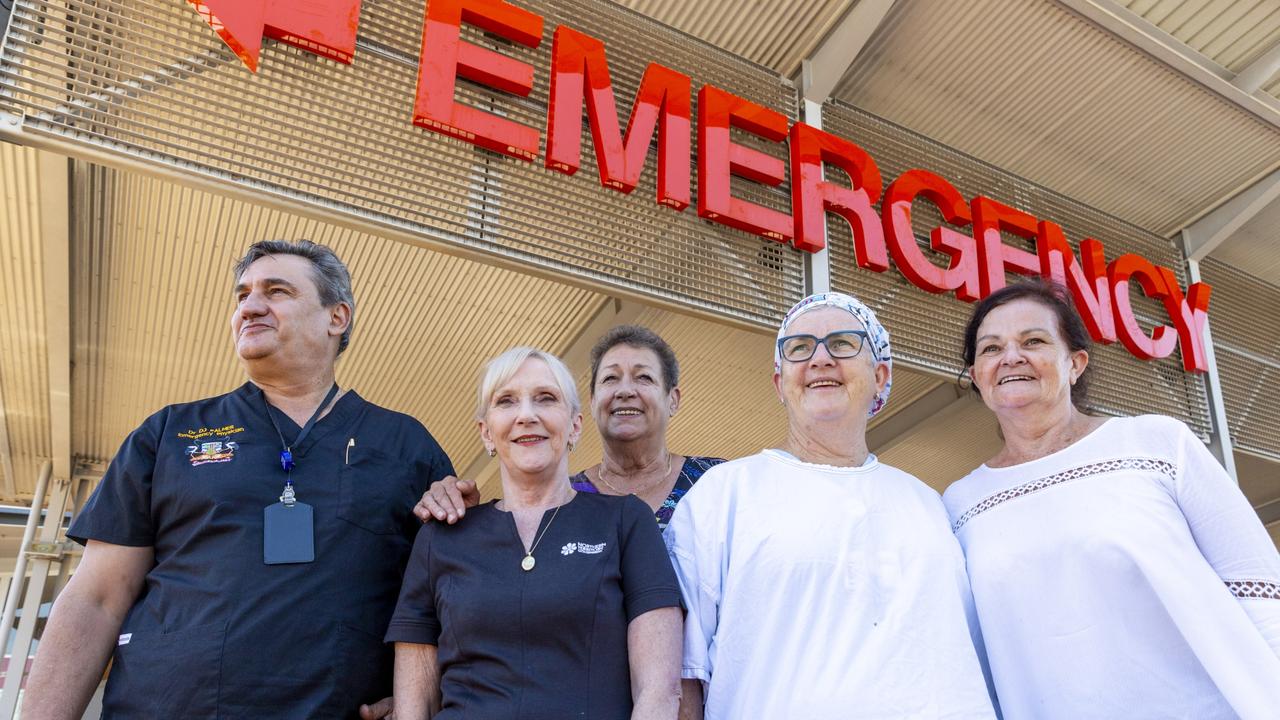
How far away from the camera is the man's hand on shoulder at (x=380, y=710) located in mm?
1860

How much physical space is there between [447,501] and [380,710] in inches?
19.5

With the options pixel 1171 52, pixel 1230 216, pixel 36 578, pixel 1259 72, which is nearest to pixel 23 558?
pixel 36 578

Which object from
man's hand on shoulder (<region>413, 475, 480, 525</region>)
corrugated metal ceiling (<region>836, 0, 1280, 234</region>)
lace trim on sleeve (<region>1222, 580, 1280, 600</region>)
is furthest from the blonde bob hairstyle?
corrugated metal ceiling (<region>836, 0, 1280, 234</region>)

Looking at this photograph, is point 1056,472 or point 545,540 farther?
point 1056,472

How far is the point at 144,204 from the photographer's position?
572 centimetres

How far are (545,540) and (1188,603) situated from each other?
1.40 m

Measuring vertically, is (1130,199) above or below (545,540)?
above

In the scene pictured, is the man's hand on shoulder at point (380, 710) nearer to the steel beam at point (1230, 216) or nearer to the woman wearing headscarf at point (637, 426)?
the woman wearing headscarf at point (637, 426)

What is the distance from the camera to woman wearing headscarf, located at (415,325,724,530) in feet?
9.83

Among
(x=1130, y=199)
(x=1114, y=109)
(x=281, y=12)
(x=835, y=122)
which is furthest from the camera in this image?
(x=1130, y=199)

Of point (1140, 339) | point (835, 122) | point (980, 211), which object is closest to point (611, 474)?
point (835, 122)

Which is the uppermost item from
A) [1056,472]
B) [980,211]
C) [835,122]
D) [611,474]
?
[835,122]

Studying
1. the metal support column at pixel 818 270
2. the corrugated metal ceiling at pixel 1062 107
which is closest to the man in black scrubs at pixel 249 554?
the metal support column at pixel 818 270

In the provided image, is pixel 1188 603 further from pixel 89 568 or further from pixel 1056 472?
pixel 89 568
